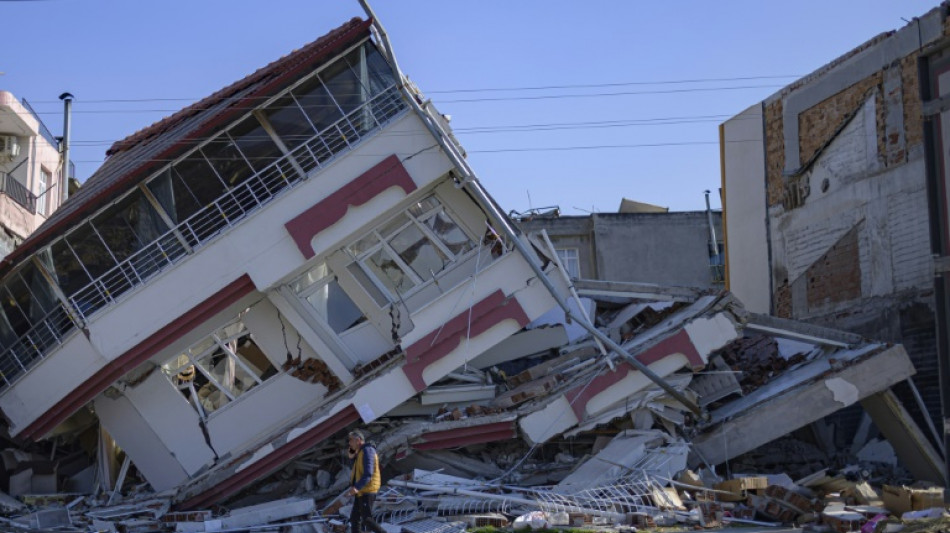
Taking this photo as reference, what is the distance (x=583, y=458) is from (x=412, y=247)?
4.51 metres

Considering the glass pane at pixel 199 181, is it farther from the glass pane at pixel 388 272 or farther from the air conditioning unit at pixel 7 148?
the air conditioning unit at pixel 7 148

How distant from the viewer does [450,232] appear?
63.0ft

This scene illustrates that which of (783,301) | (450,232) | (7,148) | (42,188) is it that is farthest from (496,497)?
(42,188)

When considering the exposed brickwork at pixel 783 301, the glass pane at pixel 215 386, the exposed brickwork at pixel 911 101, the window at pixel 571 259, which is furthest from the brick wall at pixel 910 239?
the window at pixel 571 259

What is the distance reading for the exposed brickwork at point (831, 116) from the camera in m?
22.5

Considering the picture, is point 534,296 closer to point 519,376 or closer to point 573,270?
point 519,376

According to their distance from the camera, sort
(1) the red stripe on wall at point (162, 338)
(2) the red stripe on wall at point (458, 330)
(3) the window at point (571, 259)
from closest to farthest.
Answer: (2) the red stripe on wall at point (458, 330) → (1) the red stripe on wall at point (162, 338) → (3) the window at point (571, 259)

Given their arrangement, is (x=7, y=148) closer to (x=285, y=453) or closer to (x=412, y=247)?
(x=412, y=247)

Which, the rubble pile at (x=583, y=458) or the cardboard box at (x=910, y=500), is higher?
the rubble pile at (x=583, y=458)

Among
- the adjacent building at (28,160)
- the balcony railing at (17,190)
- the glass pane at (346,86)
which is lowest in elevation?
the glass pane at (346,86)

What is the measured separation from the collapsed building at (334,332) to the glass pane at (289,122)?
0.10 ft

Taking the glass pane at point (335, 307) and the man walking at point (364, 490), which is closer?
the man walking at point (364, 490)

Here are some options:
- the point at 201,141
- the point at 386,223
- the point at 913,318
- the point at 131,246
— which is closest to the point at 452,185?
the point at 386,223

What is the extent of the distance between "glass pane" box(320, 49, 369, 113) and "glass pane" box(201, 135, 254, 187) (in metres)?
1.80
